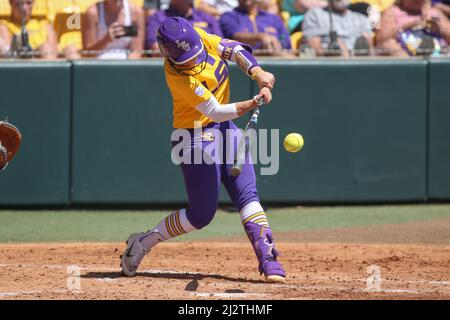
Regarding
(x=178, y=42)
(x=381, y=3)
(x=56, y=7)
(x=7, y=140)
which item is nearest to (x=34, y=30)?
(x=56, y=7)

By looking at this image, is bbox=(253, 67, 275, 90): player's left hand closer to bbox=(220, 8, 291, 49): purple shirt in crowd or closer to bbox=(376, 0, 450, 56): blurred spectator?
bbox=(220, 8, 291, 49): purple shirt in crowd

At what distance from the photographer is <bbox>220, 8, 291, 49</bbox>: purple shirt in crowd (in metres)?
10.6

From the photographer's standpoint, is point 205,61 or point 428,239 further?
point 428,239

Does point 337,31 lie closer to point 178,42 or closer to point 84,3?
point 84,3

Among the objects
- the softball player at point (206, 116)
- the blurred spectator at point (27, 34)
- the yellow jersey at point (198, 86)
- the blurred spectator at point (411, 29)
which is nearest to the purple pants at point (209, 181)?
the softball player at point (206, 116)

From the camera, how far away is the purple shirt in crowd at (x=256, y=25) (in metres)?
10.6

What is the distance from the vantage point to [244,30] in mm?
10594

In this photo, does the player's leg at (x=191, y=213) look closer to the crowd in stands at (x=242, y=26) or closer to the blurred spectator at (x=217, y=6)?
the crowd in stands at (x=242, y=26)

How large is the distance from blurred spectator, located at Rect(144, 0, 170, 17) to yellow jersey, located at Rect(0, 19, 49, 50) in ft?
3.80

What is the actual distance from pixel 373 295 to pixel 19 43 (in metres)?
6.00

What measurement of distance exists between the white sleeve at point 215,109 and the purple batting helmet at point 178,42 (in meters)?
0.33
